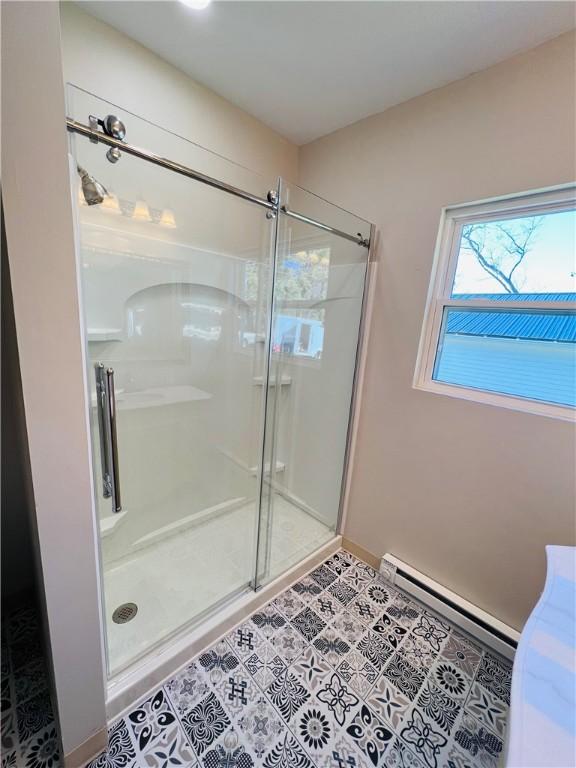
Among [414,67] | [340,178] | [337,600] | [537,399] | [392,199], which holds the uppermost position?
[414,67]

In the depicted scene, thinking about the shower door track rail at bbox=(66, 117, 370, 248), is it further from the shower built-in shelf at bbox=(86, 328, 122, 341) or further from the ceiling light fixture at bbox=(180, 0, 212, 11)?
the shower built-in shelf at bbox=(86, 328, 122, 341)

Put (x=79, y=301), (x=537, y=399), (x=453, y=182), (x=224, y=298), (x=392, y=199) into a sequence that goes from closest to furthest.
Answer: (x=79, y=301) < (x=537, y=399) < (x=453, y=182) < (x=392, y=199) < (x=224, y=298)

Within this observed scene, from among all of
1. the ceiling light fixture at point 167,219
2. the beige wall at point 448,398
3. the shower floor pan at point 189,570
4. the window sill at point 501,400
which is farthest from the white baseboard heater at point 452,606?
the ceiling light fixture at point 167,219

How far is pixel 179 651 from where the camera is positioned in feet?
4.27

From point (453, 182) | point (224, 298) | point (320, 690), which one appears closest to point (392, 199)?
point (453, 182)

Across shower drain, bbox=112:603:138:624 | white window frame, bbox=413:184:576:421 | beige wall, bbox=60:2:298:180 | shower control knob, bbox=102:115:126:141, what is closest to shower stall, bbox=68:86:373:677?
shower drain, bbox=112:603:138:624

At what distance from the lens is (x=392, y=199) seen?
167 cm

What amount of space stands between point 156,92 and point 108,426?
164cm

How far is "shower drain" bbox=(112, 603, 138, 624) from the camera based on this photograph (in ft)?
4.65

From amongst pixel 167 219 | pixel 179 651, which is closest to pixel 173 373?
pixel 167 219

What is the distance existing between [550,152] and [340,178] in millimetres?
1058

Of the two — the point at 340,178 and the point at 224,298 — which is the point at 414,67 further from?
the point at 224,298

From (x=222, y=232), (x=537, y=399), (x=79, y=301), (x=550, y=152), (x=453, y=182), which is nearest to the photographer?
(x=79, y=301)

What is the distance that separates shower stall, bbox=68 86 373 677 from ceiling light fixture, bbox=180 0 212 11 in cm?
42
